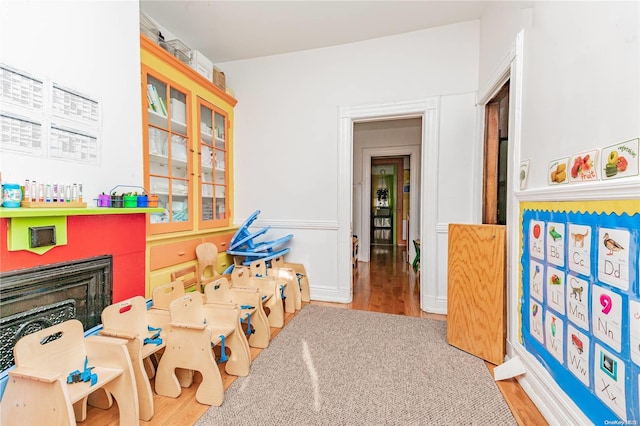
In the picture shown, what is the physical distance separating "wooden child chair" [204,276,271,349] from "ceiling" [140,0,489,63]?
235 cm

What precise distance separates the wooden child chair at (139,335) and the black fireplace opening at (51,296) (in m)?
0.19

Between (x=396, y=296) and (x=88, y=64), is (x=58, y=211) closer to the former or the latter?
(x=88, y=64)

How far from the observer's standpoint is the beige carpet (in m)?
1.38

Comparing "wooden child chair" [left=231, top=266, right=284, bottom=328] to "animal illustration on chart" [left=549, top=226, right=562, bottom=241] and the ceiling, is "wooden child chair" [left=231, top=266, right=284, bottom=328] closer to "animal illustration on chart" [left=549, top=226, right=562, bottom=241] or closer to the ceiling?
"animal illustration on chart" [left=549, top=226, right=562, bottom=241]

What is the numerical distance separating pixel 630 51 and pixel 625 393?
119 cm

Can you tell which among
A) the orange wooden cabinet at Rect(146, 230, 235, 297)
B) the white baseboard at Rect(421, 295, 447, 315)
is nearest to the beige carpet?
the white baseboard at Rect(421, 295, 447, 315)

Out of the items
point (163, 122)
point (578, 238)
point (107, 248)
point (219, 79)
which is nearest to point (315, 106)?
point (219, 79)

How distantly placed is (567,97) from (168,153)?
9.04ft

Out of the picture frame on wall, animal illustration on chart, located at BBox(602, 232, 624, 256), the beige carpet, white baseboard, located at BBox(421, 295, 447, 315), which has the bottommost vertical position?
the beige carpet

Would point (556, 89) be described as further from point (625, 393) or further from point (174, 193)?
point (174, 193)

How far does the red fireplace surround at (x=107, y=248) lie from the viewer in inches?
51.8

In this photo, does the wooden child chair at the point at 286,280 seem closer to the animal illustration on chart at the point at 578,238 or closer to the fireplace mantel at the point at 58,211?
the fireplace mantel at the point at 58,211

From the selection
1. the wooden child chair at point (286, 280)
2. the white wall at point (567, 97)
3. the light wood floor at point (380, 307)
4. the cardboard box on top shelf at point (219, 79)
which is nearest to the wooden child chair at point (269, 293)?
the light wood floor at point (380, 307)

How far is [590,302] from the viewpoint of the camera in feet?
3.74
